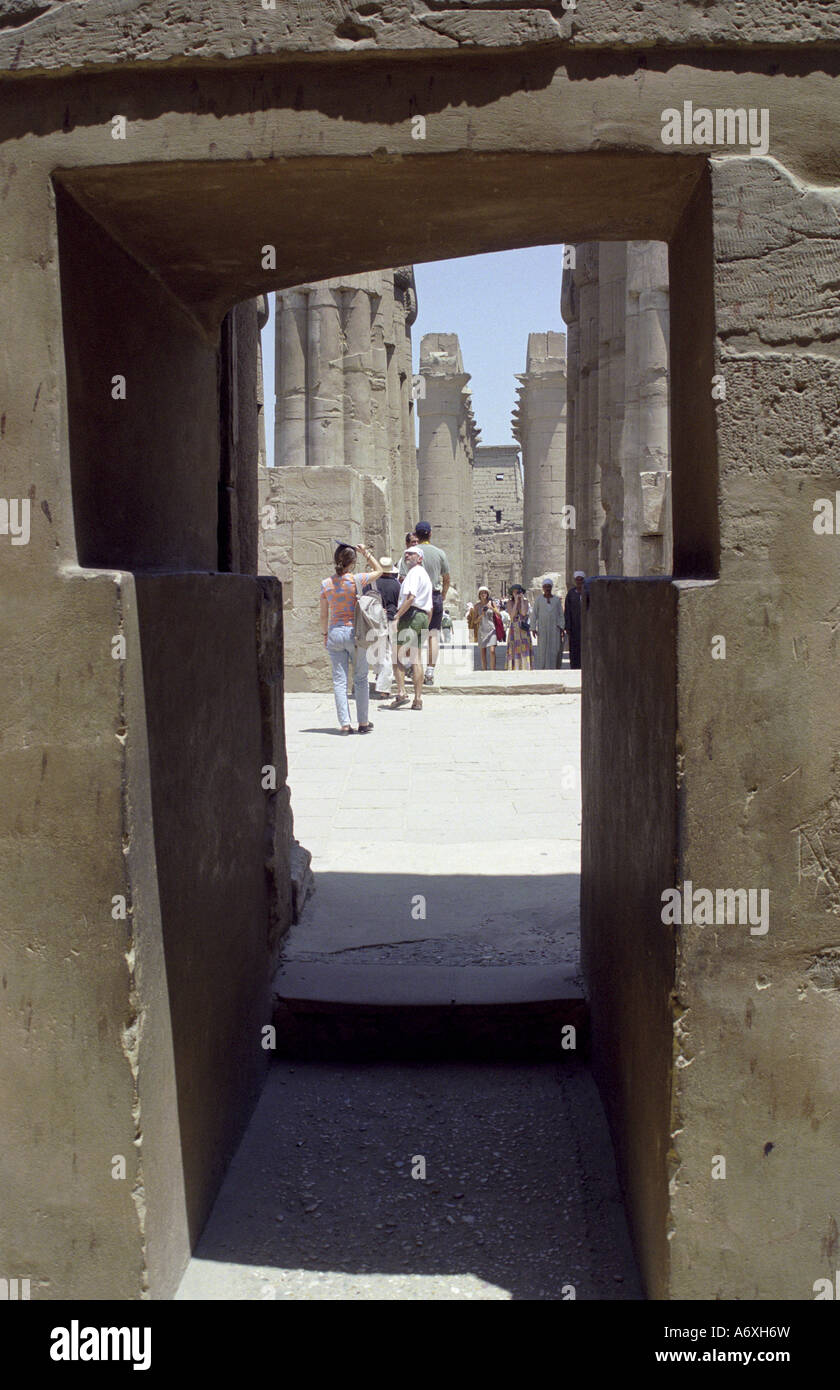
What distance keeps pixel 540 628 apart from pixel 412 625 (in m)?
6.55

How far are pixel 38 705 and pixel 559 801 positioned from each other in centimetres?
464

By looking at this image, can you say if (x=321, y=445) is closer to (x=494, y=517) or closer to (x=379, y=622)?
(x=379, y=622)

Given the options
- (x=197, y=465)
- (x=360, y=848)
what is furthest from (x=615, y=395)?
(x=197, y=465)

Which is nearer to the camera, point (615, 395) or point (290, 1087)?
point (290, 1087)

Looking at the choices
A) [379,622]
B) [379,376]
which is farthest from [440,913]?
[379,376]

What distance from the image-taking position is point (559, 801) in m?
6.66

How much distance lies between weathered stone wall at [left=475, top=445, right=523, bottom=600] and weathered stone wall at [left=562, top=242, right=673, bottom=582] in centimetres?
2563


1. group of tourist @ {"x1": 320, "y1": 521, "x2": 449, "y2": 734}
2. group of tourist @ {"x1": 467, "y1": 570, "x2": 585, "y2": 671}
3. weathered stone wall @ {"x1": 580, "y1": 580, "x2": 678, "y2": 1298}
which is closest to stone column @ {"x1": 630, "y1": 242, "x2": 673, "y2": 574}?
group of tourist @ {"x1": 467, "y1": 570, "x2": 585, "y2": 671}

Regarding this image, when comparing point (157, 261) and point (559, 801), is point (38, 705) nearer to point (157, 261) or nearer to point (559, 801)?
point (157, 261)

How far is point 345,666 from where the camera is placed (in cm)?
950

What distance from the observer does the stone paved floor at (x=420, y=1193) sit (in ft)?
8.75

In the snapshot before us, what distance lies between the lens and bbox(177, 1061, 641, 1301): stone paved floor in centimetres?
267

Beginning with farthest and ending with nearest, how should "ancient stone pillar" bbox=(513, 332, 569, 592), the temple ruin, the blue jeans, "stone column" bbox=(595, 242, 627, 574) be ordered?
1. the temple ruin
2. "ancient stone pillar" bbox=(513, 332, 569, 592)
3. "stone column" bbox=(595, 242, 627, 574)
4. the blue jeans

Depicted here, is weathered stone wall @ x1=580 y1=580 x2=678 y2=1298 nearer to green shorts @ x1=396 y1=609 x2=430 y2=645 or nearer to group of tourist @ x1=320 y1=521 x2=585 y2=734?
group of tourist @ x1=320 y1=521 x2=585 y2=734
